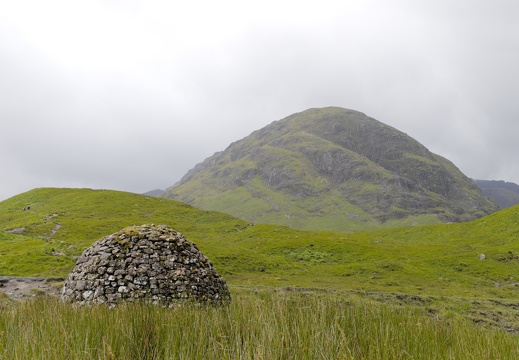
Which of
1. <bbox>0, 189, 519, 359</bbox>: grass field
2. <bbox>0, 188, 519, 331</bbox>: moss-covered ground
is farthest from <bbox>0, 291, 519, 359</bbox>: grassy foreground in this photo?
<bbox>0, 188, 519, 331</bbox>: moss-covered ground

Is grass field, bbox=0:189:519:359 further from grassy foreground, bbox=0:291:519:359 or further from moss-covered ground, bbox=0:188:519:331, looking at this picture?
moss-covered ground, bbox=0:188:519:331

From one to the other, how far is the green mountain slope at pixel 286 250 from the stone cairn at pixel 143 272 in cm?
1036

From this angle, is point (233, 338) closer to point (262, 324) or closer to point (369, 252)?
point (262, 324)

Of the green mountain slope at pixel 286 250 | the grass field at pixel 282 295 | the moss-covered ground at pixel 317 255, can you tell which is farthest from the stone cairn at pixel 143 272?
the green mountain slope at pixel 286 250

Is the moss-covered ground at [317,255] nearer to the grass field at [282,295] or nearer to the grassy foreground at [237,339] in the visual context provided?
the grass field at [282,295]

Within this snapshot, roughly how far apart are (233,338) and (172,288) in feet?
26.9

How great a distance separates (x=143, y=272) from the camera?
43.8 feet

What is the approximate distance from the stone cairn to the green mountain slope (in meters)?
10.4

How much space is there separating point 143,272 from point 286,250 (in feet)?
102

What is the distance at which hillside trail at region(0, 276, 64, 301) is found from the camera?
1848cm

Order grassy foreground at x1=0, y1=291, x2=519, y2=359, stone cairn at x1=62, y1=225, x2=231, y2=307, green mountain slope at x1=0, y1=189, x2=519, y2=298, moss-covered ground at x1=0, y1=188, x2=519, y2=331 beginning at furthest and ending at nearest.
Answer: green mountain slope at x1=0, y1=189, x2=519, y2=298
moss-covered ground at x1=0, y1=188, x2=519, y2=331
stone cairn at x1=62, y1=225, x2=231, y2=307
grassy foreground at x1=0, y1=291, x2=519, y2=359

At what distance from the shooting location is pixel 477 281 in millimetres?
30938

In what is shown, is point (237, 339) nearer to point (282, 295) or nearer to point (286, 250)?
point (282, 295)

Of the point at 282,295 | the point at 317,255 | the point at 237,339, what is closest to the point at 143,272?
the point at 282,295
